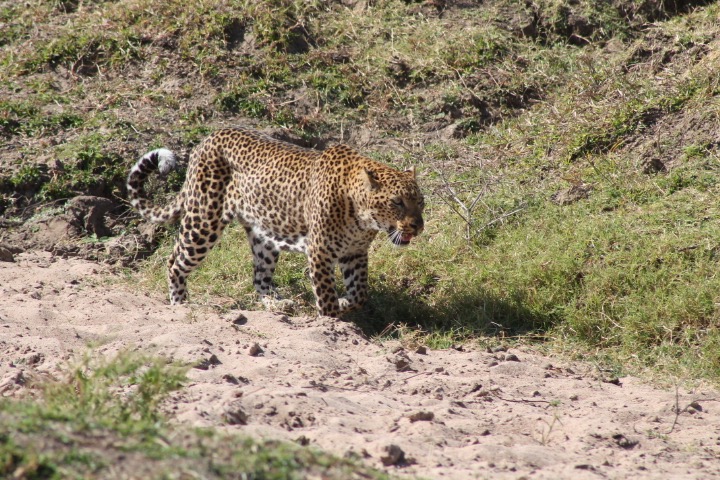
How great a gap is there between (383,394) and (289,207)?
2.88 m

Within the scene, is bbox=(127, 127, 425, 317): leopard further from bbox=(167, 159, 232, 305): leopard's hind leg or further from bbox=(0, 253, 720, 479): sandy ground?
bbox=(0, 253, 720, 479): sandy ground

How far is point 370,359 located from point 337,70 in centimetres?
608

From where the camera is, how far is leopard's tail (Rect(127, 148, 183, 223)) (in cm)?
971

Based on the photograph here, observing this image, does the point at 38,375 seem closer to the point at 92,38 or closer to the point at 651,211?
the point at 651,211

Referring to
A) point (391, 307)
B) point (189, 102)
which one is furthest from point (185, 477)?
point (189, 102)

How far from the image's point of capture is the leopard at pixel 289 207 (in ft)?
28.9

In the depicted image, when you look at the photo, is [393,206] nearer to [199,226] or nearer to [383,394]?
[199,226]

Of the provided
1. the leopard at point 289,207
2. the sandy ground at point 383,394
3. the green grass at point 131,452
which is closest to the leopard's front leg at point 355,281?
the leopard at point 289,207

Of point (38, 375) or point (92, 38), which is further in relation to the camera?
point (92, 38)

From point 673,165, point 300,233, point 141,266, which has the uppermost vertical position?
point 673,165

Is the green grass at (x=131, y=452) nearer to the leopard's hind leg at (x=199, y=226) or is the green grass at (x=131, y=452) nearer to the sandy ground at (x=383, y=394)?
the sandy ground at (x=383, y=394)

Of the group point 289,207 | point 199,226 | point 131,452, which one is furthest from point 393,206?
point 131,452

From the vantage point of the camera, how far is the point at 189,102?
12.5 metres

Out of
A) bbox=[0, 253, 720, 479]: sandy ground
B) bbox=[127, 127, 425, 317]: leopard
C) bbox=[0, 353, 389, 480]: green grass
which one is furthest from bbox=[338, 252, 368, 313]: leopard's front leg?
bbox=[0, 353, 389, 480]: green grass
